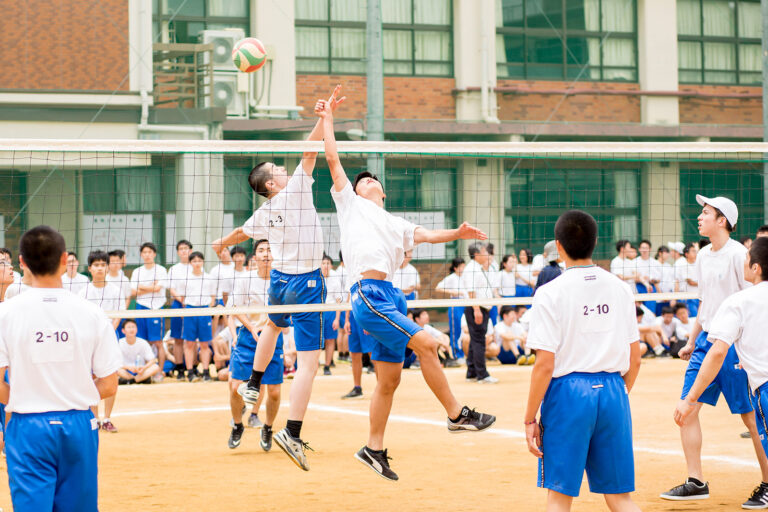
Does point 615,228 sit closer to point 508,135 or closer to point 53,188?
point 508,135

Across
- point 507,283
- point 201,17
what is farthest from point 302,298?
point 201,17

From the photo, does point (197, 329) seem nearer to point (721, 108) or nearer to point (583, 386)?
point (583, 386)

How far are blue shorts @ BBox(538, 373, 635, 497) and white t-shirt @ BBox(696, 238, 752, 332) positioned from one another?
99.3 inches

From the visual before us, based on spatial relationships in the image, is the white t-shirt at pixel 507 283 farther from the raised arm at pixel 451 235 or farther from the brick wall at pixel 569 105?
the raised arm at pixel 451 235

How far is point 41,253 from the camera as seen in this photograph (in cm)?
479

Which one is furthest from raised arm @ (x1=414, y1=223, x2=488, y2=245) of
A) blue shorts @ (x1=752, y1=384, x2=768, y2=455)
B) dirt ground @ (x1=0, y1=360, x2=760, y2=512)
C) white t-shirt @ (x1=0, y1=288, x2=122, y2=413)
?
white t-shirt @ (x1=0, y1=288, x2=122, y2=413)

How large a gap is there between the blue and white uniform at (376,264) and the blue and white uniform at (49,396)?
2401 millimetres

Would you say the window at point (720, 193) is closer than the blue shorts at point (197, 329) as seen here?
No

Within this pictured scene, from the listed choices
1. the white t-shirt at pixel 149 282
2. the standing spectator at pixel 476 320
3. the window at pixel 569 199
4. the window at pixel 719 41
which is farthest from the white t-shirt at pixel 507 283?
the window at pixel 719 41

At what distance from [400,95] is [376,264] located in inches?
731

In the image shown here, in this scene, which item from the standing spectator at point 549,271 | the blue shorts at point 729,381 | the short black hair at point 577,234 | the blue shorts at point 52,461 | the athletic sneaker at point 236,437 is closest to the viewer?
the blue shorts at point 52,461

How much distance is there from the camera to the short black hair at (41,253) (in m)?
4.79

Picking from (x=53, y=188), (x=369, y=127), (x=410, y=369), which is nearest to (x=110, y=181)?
(x=53, y=188)

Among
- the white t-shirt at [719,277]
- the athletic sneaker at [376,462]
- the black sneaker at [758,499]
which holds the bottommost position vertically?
the black sneaker at [758,499]
